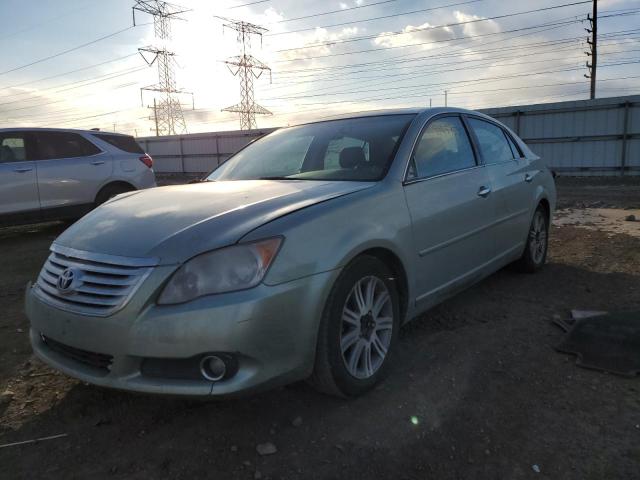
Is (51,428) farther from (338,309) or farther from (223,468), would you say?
(338,309)

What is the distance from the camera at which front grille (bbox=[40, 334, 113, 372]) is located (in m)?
2.41

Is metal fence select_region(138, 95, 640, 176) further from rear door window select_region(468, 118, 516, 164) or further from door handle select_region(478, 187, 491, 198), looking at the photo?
door handle select_region(478, 187, 491, 198)

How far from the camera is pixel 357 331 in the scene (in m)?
2.78

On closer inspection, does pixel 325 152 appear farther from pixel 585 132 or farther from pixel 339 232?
pixel 585 132

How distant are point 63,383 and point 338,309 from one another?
1.77 meters

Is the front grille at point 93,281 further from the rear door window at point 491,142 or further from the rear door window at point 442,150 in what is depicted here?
the rear door window at point 491,142

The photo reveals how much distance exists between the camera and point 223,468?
2258 mm

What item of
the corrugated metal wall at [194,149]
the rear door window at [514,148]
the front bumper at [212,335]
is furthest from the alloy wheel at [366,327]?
the corrugated metal wall at [194,149]

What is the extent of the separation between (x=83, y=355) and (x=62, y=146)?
257 inches

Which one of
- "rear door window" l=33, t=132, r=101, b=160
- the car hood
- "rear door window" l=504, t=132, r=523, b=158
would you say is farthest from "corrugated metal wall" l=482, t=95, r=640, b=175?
the car hood

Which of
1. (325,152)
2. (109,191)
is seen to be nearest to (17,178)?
(109,191)

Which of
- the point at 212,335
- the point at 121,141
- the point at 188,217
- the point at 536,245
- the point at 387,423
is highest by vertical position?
the point at 121,141

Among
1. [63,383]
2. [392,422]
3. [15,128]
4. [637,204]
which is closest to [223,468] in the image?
[392,422]

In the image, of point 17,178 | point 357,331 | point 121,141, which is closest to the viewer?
point 357,331
